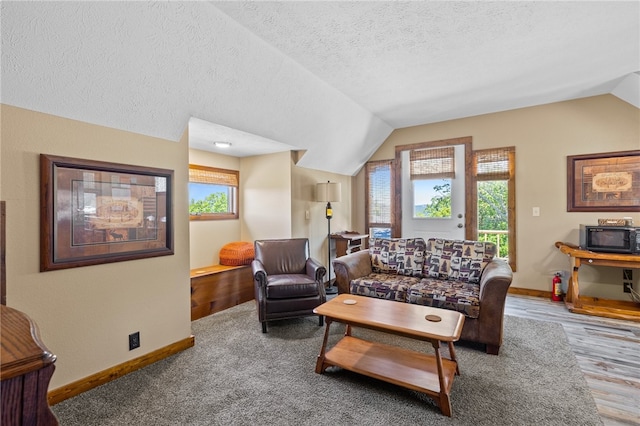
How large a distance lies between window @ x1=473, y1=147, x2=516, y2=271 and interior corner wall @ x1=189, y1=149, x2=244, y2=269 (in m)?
3.76

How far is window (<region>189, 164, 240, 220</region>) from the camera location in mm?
4066

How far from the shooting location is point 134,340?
231 centimetres

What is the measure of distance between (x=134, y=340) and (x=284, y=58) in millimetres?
2729

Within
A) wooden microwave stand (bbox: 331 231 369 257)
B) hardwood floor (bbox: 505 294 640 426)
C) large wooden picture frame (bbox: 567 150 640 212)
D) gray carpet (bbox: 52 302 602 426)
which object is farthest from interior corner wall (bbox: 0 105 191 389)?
large wooden picture frame (bbox: 567 150 640 212)

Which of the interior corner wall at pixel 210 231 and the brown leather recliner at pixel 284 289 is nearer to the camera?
the brown leather recliner at pixel 284 289

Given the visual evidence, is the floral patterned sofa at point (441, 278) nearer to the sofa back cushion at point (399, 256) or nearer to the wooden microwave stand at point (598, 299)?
the sofa back cushion at point (399, 256)

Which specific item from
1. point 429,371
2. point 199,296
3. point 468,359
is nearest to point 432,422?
point 429,371

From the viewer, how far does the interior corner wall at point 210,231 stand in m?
4.02

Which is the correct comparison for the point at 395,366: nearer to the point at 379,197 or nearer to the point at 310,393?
the point at 310,393

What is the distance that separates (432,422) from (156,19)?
3010mm

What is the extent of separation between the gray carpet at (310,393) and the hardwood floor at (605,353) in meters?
0.09

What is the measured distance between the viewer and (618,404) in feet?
6.10

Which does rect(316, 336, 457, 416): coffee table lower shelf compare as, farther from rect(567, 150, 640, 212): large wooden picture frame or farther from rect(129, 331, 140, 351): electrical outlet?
rect(567, 150, 640, 212): large wooden picture frame

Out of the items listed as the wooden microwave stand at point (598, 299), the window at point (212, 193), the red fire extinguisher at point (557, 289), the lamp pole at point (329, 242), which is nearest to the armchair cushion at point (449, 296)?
the wooden microwave stand at point (598, 299)
